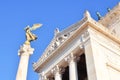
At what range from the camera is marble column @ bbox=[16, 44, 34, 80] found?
695 inches

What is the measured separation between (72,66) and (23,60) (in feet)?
19.0

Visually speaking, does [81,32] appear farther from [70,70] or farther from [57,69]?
[57,69]

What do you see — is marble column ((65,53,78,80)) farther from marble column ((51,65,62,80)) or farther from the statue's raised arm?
the statue's raised arm

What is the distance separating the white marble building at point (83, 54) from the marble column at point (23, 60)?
5.00 m

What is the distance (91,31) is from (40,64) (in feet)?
25.7

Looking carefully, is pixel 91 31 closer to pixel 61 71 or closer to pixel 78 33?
pixel 78 33

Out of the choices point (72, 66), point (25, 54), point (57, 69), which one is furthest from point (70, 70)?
point (25, 54)

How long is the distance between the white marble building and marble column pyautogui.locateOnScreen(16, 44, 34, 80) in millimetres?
4999

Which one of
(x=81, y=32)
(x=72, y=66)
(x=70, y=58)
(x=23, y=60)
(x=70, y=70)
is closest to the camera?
(x=23, y=60)

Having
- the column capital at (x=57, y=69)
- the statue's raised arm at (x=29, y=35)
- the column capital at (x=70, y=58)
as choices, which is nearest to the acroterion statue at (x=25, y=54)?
the statue's raised arm at (x=29, y=35)

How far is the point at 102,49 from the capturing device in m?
22.7

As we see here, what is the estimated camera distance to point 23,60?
746 inches

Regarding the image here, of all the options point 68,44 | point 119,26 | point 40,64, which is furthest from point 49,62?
point 119,26

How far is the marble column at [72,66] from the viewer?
2212cm
